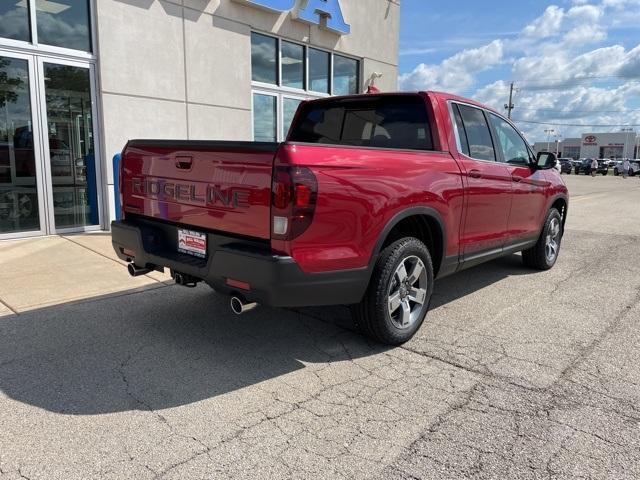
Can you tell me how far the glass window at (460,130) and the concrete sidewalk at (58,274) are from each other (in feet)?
11.0

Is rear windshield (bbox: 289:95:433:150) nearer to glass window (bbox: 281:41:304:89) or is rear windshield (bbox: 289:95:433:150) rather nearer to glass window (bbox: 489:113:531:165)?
glass window (bbox: 489:113:531:165)

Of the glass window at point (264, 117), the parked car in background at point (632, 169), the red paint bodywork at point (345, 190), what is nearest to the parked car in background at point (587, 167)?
the parked car in background at point (632, 169)

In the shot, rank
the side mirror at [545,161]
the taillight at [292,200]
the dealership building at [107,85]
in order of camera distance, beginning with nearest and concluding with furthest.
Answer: the taillight at [292,200]
the side mirror at [545,161]
the dealership building at [107,85]

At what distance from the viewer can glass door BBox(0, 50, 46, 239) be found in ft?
24.5

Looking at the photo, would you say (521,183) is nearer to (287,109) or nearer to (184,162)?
(184,162)

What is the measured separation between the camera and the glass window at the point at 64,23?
758 cm

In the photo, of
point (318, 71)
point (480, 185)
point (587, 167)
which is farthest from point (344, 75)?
point (587, 167)

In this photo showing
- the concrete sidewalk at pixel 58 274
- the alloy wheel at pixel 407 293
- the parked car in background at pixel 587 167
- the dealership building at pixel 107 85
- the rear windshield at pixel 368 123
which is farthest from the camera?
the parked car in background at pixel 587 167

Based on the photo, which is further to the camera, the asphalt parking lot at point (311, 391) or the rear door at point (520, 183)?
the rear door at point (520, 183)

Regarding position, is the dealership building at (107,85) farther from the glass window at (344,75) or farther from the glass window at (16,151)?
the glass window at (344,75)

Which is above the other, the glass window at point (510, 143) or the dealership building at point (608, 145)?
the dealership building at point (608, 145)

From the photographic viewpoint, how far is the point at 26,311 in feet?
15.1

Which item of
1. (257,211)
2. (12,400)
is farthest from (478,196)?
(12,400)

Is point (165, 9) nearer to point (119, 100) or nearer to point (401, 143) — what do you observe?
point (119, 100)
